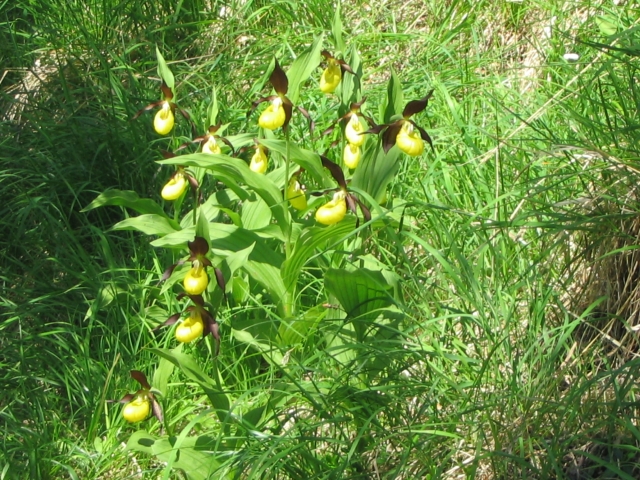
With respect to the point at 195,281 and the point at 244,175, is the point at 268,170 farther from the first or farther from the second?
the point at 195,281

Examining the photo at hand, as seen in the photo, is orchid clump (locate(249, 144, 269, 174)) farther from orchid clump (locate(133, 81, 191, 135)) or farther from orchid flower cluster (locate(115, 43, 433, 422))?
orchid clump (locate(133, 81, 191, 135))

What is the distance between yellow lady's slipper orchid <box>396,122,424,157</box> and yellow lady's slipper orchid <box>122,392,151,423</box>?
0.89 metres

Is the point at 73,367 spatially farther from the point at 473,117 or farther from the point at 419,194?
the point at 473,117

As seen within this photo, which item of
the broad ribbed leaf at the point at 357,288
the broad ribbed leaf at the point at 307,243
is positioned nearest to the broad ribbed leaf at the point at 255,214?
the broad ribbed leaf at the point at 307,243

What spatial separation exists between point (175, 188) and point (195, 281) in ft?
1.84

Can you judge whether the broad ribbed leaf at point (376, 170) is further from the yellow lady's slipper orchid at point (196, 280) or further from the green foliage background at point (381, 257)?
the yellow lady's slipper orchid at point (196, 280)

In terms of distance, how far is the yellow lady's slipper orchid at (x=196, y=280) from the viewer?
6.10ft

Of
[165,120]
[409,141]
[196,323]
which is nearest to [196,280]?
[196,323]

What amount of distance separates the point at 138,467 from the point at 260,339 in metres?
0.46

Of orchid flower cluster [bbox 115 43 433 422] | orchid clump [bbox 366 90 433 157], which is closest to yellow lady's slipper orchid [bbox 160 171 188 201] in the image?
orchid flower cluster [bbox 115 43 433 422]

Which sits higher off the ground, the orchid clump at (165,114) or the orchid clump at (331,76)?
the orchid clump at (331,76)

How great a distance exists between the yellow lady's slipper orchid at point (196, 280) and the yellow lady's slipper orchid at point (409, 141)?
2.03ft

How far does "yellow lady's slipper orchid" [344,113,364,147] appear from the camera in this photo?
7.53 feet

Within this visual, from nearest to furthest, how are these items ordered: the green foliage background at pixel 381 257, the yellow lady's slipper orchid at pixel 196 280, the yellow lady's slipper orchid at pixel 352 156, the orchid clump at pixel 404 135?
the green foliage background at pixel 381 257 < the yellow lady's slipper orchid at pixel 196 280 < the orchid clump at pixel 404 135 < the yellow lady's slipper orchid at pixel 352 156
